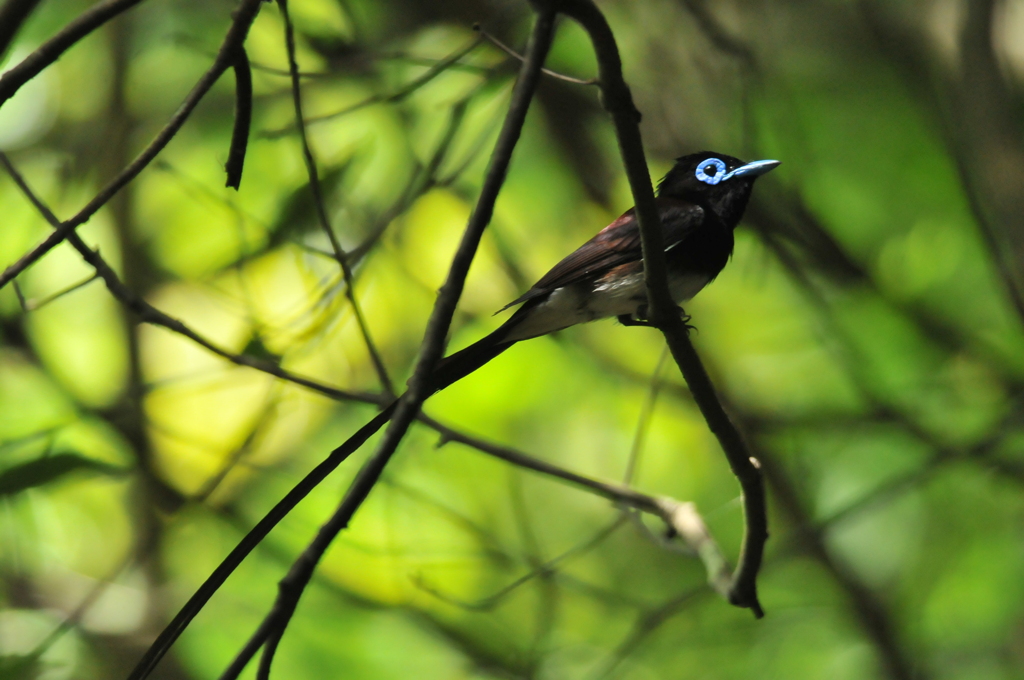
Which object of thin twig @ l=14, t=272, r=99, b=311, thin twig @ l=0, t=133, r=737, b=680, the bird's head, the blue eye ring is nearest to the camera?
thin twig @ l=0, t=133, r=737, b=680

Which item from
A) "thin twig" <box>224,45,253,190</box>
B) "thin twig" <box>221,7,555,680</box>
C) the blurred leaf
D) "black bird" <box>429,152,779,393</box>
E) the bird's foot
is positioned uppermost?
the blurred leaf

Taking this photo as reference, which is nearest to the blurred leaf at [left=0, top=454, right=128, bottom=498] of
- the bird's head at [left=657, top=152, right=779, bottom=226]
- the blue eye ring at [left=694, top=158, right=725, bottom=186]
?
the bird's head at [left=657, top=152, right=779, bottom=226]

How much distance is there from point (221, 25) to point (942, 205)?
4638mm

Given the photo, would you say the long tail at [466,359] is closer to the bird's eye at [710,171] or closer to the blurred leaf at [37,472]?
the bird's eye at [710,171]

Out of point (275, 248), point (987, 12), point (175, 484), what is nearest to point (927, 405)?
point (987, 12)

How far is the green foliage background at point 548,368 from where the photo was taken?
15.4ft

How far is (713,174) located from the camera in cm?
370

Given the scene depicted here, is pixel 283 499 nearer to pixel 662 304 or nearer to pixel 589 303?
pixel 662 304

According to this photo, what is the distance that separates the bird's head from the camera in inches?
140

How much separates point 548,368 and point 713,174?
2.16 m

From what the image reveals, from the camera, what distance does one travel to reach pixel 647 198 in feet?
6.11

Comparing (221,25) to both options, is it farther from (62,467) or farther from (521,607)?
(521,607)

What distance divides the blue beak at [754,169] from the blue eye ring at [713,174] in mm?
79

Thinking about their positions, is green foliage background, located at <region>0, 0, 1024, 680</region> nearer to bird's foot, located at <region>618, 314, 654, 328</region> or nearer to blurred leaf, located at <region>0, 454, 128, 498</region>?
blurred leaf, located at <region>0, 454, 128, 498</region>
